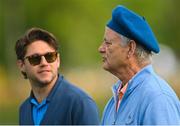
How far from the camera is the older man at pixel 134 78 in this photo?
18.4 feet

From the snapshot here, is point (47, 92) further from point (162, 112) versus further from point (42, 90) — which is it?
point (162, 112)

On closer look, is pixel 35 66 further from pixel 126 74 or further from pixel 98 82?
pixel 98 82

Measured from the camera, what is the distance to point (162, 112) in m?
5.55

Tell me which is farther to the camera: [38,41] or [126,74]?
[38,41]

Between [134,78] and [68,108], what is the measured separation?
39.1 inches

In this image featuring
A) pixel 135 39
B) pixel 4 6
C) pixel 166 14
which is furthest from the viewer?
pixel 166 14

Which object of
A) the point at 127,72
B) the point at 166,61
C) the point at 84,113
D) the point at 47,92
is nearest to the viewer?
the point at 127,72

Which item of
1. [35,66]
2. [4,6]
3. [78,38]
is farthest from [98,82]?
[35,66]

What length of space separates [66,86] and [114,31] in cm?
98

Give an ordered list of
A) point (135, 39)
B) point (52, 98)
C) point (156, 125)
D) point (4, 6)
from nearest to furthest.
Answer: point (156, 125) → point (135, 39) → point (52, 98) → point (4, 6)

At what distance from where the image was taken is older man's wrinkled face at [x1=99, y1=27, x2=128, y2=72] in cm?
600

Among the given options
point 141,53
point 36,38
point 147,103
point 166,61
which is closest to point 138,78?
point 141,53

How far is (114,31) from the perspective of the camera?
6102 mm

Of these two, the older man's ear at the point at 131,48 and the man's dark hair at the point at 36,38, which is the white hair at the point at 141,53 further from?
the man's dark hair at the point at 36,38
